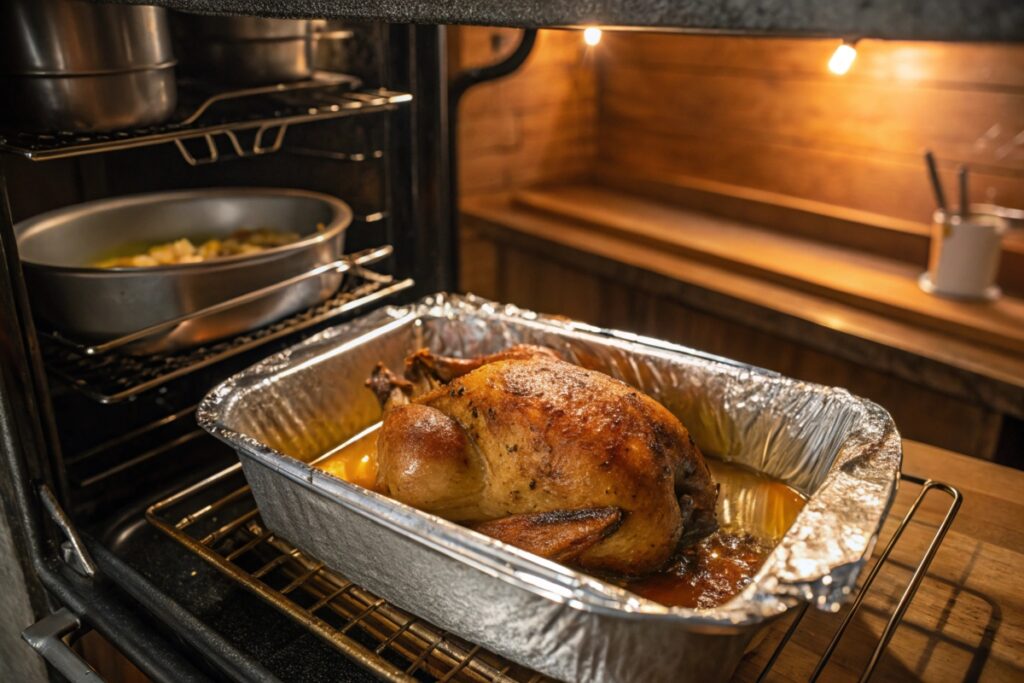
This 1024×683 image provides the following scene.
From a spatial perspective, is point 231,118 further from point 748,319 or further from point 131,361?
point 748,319

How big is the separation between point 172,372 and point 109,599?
297 millimetres

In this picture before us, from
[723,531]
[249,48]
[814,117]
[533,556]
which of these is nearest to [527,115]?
[814,117]

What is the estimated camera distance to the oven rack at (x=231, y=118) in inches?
39.9

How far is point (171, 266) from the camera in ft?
3.75

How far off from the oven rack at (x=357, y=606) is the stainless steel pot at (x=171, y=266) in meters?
0.24

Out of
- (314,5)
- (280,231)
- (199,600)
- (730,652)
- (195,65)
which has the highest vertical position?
(314,5)

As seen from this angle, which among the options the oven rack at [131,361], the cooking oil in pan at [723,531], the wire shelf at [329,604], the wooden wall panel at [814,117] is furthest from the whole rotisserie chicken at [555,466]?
the wooden wall panel at [814,117]

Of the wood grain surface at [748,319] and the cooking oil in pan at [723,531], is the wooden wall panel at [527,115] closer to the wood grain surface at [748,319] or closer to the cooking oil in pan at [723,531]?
the wood grain surface at [748,319]

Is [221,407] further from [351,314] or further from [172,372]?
[351,314]

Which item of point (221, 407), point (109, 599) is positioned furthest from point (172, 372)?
point (109, 599)

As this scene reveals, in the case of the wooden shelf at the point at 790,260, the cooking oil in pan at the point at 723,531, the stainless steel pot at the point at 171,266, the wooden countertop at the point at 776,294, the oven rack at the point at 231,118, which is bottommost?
the wooden countertop at the point at 776,294

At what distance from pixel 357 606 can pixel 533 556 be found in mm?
330

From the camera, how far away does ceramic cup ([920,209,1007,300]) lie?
2.21m

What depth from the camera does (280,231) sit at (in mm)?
1497
